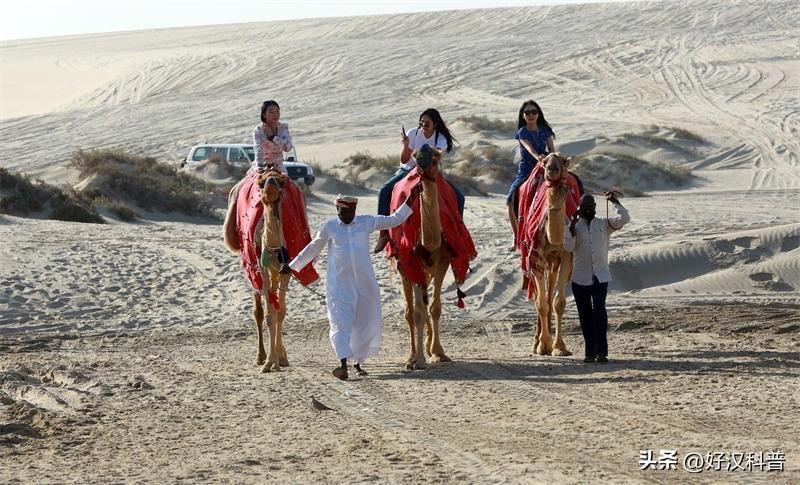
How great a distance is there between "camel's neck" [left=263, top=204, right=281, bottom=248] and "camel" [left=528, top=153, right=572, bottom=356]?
2.47m

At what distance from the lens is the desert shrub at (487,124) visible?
46281mm

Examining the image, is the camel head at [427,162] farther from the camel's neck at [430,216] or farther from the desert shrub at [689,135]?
the desert shrub at [689,135]

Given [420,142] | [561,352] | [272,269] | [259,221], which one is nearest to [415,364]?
[272,269]

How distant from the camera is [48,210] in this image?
84.8 feet

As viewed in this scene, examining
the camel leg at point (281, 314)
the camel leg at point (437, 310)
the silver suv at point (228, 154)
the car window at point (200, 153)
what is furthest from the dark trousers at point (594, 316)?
the car window at point (200, 153)

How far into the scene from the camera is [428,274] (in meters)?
13.0

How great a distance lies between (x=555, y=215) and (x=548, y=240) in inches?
14.3

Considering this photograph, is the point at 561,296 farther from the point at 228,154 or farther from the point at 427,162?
the point at 228,154

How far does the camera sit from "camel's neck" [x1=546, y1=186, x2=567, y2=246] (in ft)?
41.4

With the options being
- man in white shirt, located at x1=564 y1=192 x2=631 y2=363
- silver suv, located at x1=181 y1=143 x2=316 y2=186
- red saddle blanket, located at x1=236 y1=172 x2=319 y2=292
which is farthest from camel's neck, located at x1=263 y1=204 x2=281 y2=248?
silver suv, located at x1=181 y1=143 x2=316 y2=186

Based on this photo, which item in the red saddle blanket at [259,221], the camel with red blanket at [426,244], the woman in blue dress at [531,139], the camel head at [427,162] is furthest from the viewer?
the woman in blue dress at [531,139]

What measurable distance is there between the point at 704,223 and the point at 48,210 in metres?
12.1

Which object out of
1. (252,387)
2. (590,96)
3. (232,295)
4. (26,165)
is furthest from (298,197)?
(590,96)

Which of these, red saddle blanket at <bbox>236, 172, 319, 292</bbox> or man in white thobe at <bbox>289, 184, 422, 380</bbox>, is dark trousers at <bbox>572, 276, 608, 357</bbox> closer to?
man in white thobe at <bbox>289, 184, 422, 380</bbox>
